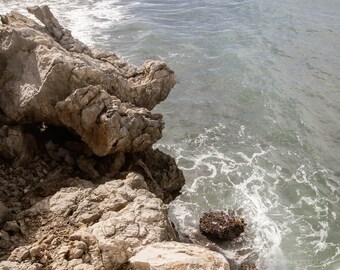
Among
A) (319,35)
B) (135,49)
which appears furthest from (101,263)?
(319,35)

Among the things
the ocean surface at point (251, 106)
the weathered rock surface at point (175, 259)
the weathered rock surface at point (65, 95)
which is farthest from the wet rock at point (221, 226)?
the weathered rock surface at point (175, 259)

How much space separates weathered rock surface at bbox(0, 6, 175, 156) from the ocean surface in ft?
16.4

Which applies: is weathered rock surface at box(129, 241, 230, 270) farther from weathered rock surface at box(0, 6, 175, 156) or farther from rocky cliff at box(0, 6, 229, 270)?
weathered rock surface at box(0, 6, 175, 156)

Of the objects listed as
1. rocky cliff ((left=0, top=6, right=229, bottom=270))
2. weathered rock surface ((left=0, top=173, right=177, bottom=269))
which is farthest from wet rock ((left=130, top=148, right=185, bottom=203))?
weathered rock surface ((left=0, top=173, right=177, bottom=269))

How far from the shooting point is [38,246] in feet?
22.2

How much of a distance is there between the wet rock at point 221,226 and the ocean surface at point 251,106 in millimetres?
322

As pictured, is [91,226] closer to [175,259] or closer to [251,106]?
[175,259]

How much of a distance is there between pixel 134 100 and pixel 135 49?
14556 mm

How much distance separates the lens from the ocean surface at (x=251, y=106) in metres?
14.1

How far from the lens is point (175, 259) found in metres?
6.14

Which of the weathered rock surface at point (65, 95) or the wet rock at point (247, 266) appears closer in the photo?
the weathered rock surface at point (65, 95)

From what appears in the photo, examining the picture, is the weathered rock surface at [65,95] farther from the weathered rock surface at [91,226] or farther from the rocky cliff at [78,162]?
the weathered rock surface at [91,226]

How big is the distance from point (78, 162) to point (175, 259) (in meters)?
4.83

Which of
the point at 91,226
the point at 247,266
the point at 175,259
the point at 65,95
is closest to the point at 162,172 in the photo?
the point at 65,95
